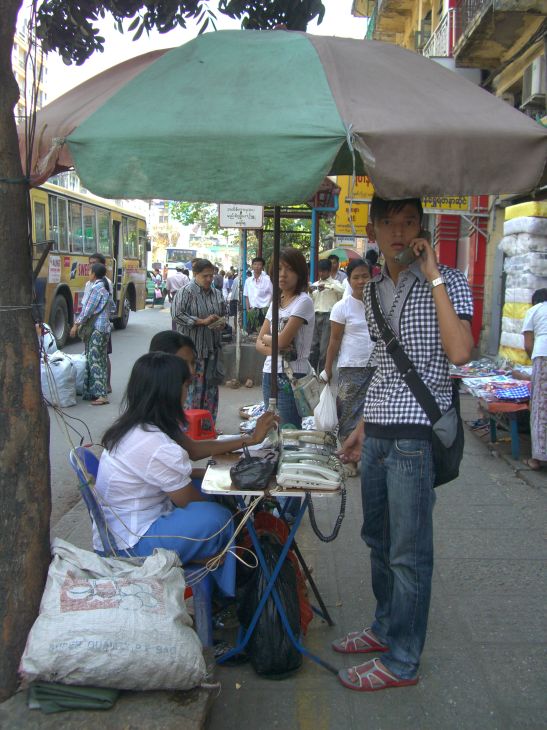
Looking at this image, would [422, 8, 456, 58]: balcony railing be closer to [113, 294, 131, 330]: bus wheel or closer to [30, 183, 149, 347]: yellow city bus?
[30, 183, 149, 347]: yellow city bus

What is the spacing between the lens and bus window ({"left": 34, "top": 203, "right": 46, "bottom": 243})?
13.1 meters

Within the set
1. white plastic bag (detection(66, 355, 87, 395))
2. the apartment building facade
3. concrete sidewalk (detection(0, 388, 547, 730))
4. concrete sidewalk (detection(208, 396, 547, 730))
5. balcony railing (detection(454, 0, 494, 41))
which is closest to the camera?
concrete sidewalk (detection(0, 388, 547, 730))

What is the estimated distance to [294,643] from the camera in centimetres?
299

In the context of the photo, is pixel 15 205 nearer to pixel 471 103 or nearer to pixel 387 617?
pixel 471 103

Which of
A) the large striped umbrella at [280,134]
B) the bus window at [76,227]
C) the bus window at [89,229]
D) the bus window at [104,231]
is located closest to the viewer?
the large striped umbrella at [280,134]

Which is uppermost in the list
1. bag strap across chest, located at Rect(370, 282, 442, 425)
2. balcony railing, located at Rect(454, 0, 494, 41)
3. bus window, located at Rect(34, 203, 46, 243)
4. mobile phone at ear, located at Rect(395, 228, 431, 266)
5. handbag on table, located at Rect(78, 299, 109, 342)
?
balcony railing, located at Rect(454, 0, 494, 41)

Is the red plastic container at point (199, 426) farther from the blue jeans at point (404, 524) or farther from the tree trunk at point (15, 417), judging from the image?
the tree trunk at point (15, 417)

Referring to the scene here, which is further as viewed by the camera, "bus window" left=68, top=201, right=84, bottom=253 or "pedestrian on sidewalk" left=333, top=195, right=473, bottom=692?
"bus window" left=68, top=201, right=84, bottom=253

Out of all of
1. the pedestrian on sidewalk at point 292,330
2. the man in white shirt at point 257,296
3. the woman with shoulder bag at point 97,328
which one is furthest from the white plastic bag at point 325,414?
the man in white shirt at point 257,296

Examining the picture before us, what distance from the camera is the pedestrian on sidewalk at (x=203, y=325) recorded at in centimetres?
655

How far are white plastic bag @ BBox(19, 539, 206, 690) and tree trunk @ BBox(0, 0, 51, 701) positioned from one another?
0.43 ft

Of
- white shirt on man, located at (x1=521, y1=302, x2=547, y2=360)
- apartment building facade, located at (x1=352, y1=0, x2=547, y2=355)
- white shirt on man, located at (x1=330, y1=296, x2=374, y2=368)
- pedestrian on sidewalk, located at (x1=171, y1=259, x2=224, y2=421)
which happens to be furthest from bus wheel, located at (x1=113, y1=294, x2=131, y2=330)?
white shirt on man, located at (x1=521, y1=302, x2=547, y2=360)

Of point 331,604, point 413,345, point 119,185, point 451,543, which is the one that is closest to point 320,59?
point 119,185

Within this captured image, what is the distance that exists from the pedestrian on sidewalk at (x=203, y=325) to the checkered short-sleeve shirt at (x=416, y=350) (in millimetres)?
3853
